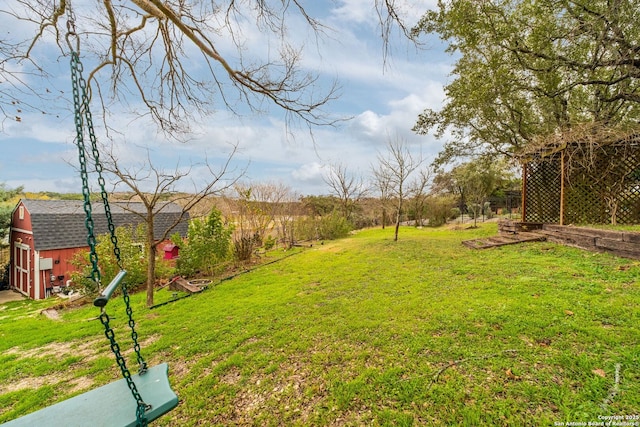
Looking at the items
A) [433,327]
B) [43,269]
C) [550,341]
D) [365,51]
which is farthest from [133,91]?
[43,269]

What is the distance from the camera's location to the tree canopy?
493cm

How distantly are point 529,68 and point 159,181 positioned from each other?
8.07 metres

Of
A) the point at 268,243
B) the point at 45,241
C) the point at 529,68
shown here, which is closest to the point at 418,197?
the point at 268,243

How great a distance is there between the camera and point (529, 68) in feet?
19.1

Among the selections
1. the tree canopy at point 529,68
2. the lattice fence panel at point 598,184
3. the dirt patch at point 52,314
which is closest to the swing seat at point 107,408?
the tree canopy at point 529,68

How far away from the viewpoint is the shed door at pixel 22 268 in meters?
10.7

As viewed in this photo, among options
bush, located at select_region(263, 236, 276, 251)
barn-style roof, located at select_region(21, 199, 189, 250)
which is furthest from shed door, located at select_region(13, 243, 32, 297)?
bush, located at select_region(263, 236, 276, 251)

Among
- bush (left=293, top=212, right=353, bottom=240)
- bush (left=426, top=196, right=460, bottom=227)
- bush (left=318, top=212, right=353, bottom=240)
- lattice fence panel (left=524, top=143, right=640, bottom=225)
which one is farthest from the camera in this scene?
bush (left=426, top=196, right=460, bottom=227)

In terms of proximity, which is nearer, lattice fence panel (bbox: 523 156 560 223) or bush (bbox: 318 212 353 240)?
lattice fence panel (bbox: 523 156 560 223)

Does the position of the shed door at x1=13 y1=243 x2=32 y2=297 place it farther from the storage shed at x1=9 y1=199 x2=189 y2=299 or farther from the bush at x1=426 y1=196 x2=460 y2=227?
the bush at x1=426 y1=196 x2=460 y2=227

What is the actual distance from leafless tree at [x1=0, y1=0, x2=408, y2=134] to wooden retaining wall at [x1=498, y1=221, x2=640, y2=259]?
5.25m

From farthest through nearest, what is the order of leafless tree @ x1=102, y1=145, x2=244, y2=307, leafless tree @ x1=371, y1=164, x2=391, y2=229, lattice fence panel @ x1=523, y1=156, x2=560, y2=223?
leafless tree @ x1=371, y1=164, x2=391, y2=229, lattice fence panel @ x1=523, y1=156, x2=560, y2=223, leafless tree @ x1=102, y1=145, x2=244, y2=307

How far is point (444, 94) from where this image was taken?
991 cm

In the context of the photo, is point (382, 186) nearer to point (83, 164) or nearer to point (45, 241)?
point (83, 164)
